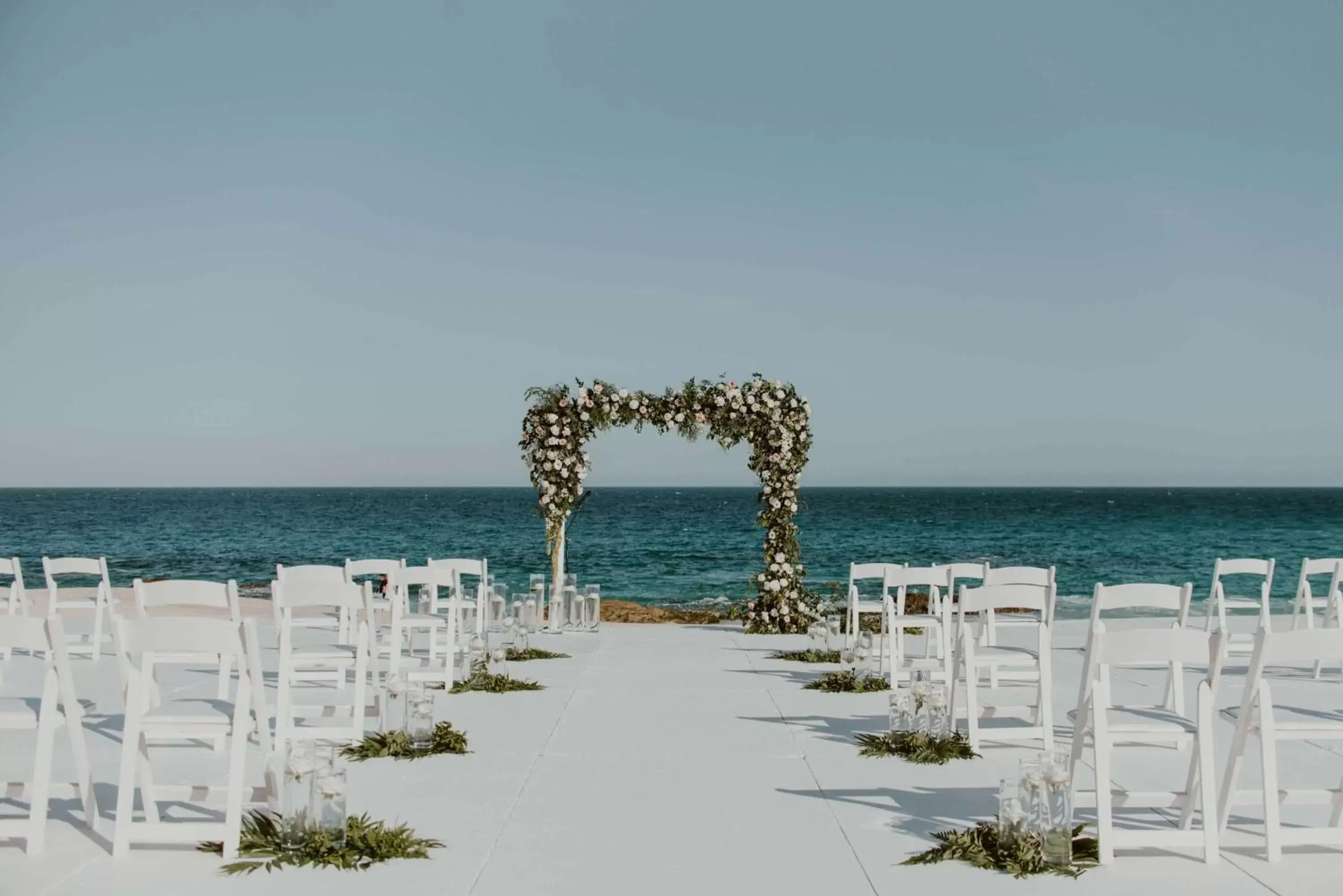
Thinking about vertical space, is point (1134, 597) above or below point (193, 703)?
above

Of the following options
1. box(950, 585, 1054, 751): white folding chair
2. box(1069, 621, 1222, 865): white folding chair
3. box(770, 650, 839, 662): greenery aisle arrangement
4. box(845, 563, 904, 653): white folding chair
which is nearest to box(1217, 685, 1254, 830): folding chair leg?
box(1069, 621, 1222, 865): white folding chair

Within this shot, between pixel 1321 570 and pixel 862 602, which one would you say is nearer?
pixel 1321 570

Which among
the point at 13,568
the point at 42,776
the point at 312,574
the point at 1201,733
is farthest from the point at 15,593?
the point at 1201,733

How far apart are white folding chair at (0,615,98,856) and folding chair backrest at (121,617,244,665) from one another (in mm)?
296

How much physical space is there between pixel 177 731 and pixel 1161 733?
13.6ft

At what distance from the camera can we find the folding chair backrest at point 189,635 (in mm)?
4832

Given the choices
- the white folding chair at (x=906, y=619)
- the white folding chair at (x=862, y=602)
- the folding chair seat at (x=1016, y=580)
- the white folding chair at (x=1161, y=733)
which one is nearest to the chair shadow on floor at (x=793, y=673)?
the white folding chair at (x=862, y=602)

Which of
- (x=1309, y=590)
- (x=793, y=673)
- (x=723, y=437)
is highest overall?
(x=723, y=437)

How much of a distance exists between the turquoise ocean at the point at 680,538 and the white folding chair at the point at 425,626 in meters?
10.8

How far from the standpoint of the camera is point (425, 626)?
9469 mm

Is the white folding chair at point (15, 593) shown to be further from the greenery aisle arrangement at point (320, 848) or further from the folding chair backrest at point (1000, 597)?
the folding chair backrest at point (1000, 597)

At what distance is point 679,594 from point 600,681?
17260mm

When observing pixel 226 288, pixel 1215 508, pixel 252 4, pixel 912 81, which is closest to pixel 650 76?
pixel 912 81

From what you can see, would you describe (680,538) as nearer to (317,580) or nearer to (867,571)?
Result: (867,571)
